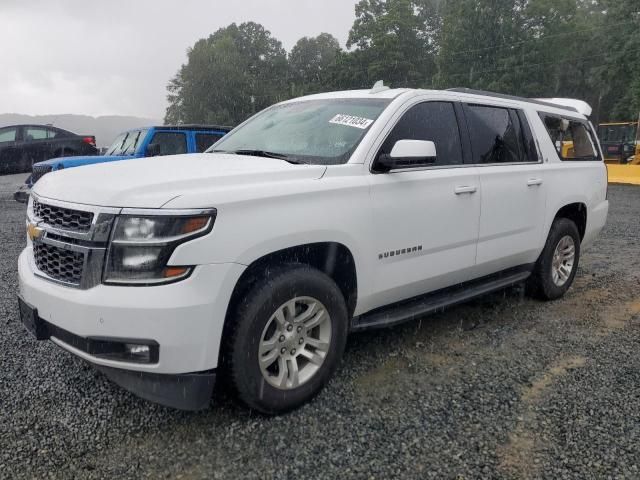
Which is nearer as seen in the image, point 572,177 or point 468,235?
point 468,235

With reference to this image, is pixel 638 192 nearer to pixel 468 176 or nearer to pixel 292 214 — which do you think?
pixel 468 176

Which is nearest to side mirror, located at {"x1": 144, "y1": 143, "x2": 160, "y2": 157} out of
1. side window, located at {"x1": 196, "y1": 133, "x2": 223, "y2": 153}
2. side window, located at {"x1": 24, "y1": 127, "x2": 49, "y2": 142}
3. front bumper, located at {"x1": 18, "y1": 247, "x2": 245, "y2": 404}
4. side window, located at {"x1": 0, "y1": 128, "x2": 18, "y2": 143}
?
side window, located at {"x1": 196, "y1": 133, "x2": 223, "y2": 153}

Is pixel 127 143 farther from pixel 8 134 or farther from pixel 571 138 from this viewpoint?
pixel 8 134

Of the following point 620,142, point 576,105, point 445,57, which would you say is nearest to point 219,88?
point 445,57

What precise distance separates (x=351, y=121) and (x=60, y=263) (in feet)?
6.30

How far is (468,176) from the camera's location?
12.5 ft

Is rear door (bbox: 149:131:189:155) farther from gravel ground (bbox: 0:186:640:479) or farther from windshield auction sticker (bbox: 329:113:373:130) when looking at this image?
windshield auction sticker (bbox: 329:113:373:130)

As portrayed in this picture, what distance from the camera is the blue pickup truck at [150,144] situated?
8.82 meters

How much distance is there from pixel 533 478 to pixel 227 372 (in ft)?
4.82

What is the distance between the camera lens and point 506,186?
4109 millimetres

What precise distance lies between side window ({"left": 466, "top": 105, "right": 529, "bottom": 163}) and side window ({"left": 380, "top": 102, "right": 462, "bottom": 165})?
19 centimetres

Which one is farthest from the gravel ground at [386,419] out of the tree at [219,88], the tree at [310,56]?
the tree at [310,56]

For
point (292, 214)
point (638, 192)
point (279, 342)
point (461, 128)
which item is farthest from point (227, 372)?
point (638, 192)

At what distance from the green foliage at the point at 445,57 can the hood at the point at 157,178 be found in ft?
134
